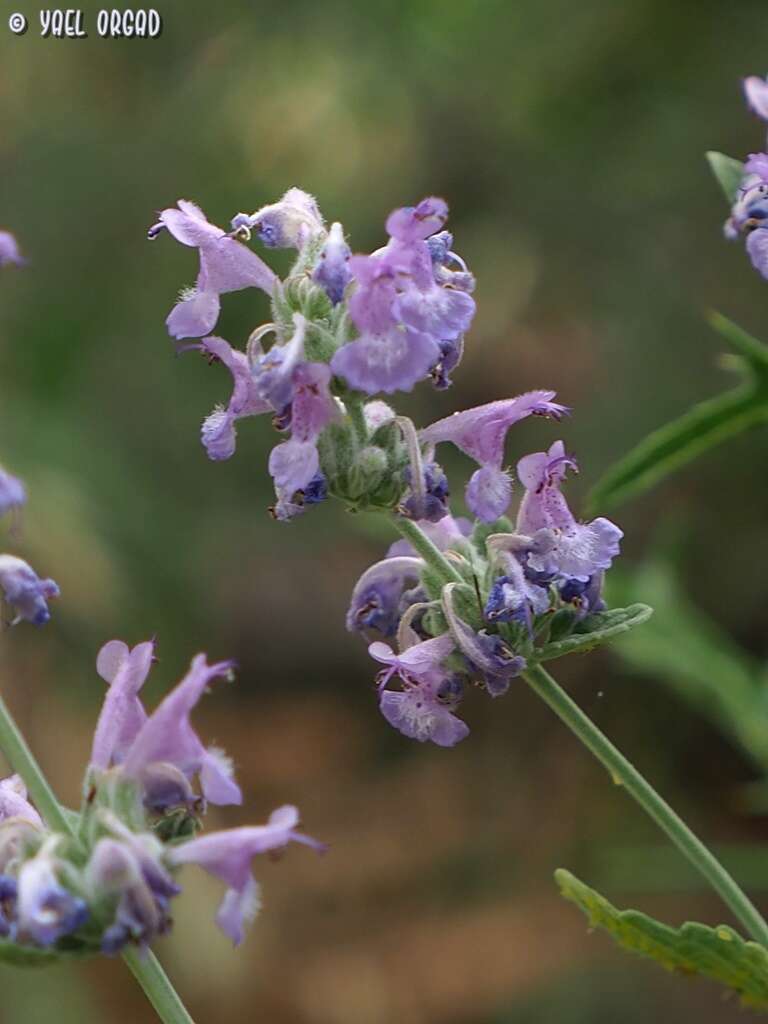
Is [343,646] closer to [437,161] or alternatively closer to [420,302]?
[437,161]

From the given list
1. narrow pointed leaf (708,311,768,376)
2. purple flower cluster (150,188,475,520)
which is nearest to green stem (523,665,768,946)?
purple flower cluster (150,188,475,520)

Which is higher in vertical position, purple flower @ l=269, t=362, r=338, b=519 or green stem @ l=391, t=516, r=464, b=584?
purple flower @ l=269, t=362, r=338, b=519

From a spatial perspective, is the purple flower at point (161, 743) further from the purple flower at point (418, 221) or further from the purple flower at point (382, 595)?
the purple flower at point (418, 221)

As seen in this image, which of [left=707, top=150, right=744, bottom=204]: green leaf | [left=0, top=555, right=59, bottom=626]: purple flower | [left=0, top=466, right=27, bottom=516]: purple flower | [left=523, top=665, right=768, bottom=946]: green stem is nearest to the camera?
[left=0, top=466, right=27, bottom=516]: purple flower

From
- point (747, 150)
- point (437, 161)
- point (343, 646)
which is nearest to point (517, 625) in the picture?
point (747, 150)

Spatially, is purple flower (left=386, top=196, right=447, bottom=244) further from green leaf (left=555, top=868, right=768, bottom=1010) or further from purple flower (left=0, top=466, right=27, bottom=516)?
green leaf (left=555, top=868, right=768, bottom=1010)

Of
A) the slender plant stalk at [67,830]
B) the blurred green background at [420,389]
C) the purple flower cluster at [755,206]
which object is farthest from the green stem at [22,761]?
the blurred green background at [420,389]

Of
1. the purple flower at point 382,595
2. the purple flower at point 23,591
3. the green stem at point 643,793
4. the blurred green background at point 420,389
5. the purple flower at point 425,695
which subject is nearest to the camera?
the purple flower at point 23,591
